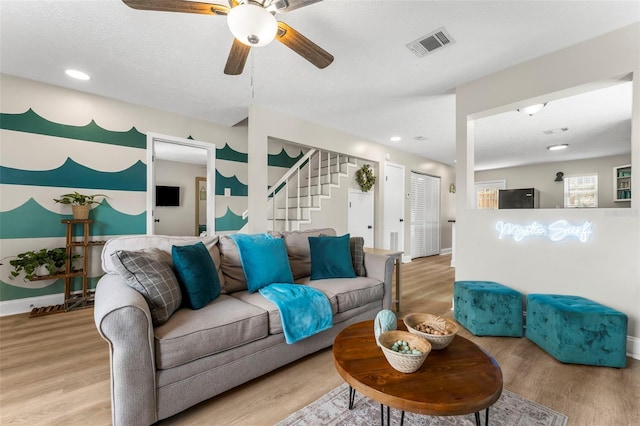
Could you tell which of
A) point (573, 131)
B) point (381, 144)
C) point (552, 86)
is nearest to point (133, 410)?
point (552, 86)

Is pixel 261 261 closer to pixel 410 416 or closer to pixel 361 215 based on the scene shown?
pixel 410 416

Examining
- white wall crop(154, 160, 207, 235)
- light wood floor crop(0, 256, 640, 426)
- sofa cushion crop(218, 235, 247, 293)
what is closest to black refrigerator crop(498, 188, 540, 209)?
light wood floor crop(0, 256, 640, 426)

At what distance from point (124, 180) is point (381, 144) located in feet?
14.3

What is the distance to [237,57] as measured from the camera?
6.02ft

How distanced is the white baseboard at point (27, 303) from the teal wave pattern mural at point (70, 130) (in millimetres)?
1870

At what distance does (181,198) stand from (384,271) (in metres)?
5.81

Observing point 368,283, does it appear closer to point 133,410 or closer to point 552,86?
point 133,410

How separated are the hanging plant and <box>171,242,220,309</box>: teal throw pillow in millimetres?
3670

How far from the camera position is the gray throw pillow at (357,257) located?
272 cm

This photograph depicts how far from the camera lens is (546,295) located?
2365 millimetres

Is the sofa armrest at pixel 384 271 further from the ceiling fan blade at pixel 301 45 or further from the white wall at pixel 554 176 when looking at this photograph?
the white wall at pixel 554 176

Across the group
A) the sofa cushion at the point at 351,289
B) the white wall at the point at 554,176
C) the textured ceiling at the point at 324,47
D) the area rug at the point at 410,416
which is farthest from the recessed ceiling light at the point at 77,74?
the white wall at the point at 554,176

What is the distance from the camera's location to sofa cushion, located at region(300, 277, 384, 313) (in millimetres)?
2195

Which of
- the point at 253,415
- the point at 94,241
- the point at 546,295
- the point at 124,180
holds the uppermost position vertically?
the point at 124,180
